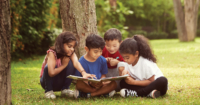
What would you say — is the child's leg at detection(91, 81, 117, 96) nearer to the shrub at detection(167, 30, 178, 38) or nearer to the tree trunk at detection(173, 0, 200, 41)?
the tree trunk at detection(173, 0, 200, 41)

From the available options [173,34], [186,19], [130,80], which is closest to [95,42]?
[130,80]

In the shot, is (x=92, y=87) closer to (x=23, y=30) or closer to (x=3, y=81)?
(x=3, y=81)

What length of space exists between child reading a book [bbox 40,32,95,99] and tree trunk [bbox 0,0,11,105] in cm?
70

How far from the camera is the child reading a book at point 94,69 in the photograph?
10.9ft

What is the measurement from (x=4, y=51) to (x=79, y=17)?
202 cm

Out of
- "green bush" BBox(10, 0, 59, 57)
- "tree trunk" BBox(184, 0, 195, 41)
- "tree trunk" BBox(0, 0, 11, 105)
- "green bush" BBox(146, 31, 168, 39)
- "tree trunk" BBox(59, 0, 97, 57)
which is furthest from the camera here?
"green bush" BBox(146, 31, 168, 39)

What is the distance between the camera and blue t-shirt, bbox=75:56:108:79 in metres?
3.49

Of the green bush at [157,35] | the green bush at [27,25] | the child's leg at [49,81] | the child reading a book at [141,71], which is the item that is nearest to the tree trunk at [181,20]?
the green bush at [27,25]

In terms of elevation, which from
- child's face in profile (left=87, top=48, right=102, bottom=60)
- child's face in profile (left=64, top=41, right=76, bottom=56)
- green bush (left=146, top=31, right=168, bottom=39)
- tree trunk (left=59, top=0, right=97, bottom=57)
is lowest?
green bush (left=146, top=31, right=168, bottom=39)

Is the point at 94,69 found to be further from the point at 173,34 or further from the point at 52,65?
the point at 173,34

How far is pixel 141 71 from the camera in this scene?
3387 millimetres

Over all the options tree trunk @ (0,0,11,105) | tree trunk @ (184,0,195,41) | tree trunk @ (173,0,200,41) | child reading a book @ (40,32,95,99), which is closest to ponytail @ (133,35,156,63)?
child reading a book @ (40,32,95,99)

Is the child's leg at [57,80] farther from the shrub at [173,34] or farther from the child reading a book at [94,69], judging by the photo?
the shrub at [173,34]

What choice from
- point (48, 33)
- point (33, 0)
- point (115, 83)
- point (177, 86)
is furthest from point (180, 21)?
point (115, 83)
